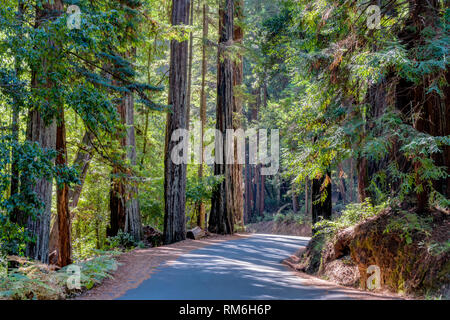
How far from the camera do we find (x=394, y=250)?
724cm

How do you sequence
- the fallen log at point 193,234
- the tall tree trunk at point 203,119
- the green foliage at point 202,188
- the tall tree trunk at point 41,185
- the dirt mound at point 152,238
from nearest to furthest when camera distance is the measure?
1. the tall tree trunk at point 41,185
2. the fallen log at point 193,234
3. the dirt mound at point 152,238
4. the green foliage at point 202,188
5. the tall tree trunk at point 203,119

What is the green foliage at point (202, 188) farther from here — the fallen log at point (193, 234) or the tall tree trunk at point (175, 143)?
the tall tree trunk at point (175, 143)

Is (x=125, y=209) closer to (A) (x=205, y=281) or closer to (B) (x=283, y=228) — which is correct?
(A) (x=205, y=281)

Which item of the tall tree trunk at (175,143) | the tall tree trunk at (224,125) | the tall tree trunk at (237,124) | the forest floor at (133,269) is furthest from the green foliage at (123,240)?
the tall tree trunk at (237,124)

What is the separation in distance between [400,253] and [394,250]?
172 mm

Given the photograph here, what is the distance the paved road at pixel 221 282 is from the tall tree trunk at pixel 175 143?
12.9 ft

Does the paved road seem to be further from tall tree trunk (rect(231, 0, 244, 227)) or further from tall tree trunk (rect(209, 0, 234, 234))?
tall tree trunk (rect(231, 0, 244, 227))

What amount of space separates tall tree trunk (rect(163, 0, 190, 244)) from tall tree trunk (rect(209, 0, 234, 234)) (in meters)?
4.07

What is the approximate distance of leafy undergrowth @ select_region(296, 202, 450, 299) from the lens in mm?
6316

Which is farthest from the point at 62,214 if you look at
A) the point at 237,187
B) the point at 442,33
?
the point at 237,187

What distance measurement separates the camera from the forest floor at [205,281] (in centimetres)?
605

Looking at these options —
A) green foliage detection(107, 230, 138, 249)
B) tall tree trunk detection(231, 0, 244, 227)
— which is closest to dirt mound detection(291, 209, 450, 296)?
green foliage detection(107, 230, 138, 249)

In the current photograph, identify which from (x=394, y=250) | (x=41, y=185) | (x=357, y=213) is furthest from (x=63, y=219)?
(x=394, y=250)

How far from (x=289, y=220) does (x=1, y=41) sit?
2713 centimetres
